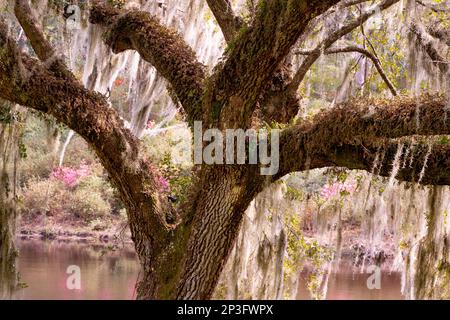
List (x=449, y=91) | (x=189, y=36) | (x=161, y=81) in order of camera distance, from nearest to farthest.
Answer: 1. (x=449, y=91)
2. (x=161, y=81)
3. (x=189, y=36)

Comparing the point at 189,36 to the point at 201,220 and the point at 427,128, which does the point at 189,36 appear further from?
the point at 427,128

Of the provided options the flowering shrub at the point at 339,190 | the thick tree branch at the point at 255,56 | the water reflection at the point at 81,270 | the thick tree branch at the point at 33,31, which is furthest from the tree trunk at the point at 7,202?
the water reflection at the point at 81,270

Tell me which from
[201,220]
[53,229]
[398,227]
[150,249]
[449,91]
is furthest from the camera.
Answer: [53,229]

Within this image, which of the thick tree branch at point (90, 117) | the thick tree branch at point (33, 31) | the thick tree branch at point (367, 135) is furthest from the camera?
the thick tree branch at point (33, 31)

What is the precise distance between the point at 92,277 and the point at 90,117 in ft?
26.6

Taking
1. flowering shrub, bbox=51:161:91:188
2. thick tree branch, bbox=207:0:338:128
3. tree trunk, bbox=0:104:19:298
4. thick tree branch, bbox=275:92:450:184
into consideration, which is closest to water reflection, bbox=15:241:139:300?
flowering shrub, bbox=51:161:91:188

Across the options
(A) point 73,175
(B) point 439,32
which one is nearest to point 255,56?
(B) point 439,32

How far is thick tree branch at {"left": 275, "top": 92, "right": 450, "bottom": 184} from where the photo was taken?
11.6 ft

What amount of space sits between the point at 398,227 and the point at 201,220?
182 centimetres

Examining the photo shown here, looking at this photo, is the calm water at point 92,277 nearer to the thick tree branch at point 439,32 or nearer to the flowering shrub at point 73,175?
the flowering shrub at point 73,175

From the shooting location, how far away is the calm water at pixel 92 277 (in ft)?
35.7

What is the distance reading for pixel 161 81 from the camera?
5.82 m

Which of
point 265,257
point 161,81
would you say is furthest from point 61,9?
point 265,257

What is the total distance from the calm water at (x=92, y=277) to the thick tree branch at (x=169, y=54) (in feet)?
19.2
